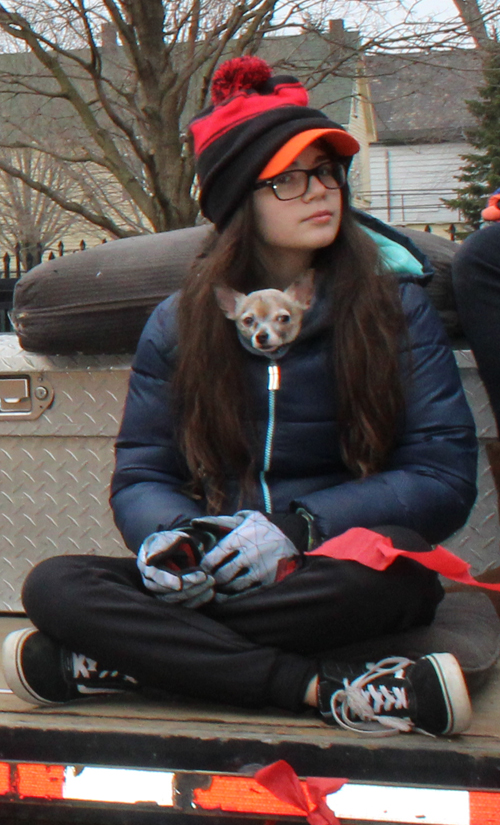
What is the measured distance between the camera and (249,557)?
1.70 m

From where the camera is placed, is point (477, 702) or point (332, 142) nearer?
point (477, 702)

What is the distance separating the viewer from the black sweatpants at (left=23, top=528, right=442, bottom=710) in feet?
5.43

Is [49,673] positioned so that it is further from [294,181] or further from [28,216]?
[28,216]

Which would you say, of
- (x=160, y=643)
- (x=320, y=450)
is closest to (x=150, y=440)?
(x=320, y=450)

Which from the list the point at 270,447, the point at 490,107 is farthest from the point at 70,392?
the point at 490,107

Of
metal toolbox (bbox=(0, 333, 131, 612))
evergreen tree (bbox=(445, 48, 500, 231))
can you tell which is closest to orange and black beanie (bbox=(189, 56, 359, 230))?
metal toolbox (bbox=(0, 333, 131, 612))

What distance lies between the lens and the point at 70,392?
255 cm

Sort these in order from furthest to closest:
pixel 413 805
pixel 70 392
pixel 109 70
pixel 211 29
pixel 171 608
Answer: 1. pixel 109 70
2. pixel 211 29
3. pixel 70 392
4. pixel 171 608
5. pixel 413 805

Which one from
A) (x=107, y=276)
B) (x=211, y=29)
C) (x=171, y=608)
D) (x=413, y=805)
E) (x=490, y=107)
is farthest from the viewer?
(x=490, y=107)

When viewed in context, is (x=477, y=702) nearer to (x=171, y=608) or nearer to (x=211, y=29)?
(x=171, y=608)

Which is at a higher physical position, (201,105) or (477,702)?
(201,105)

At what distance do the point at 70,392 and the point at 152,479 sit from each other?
24.0 inches

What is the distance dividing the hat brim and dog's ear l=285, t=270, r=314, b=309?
24 centimetres

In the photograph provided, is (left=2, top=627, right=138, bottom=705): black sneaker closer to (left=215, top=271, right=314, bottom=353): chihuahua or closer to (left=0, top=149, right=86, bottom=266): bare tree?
(left=215, top=271, right=314, bottom=353): chihuahua
